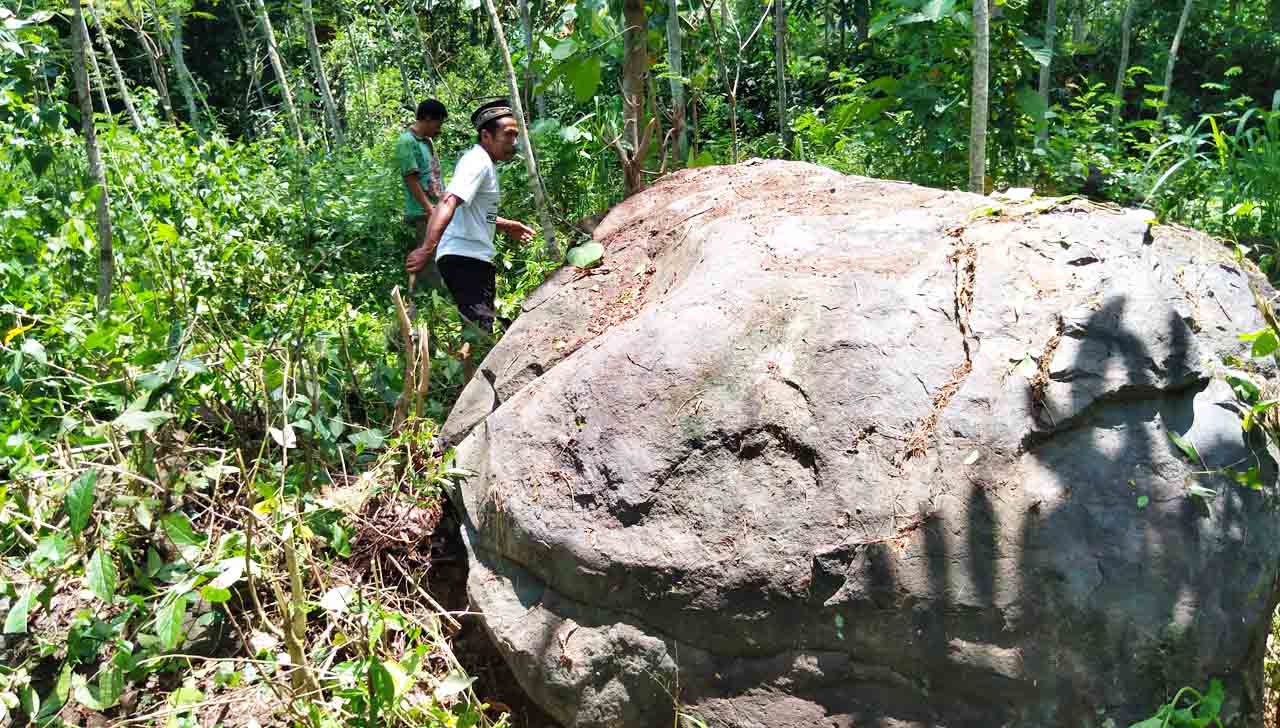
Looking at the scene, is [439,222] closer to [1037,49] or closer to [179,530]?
[179,530]

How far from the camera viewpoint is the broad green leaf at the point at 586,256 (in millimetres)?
4117

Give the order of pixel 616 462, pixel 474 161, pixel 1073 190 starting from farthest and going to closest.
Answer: pixel 1073 190 < pixel 474 161 < pixel 616 462

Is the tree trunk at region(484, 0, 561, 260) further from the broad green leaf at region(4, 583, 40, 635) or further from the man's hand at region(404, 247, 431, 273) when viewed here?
the broad green leaf at region(4, 583, 40, 635)

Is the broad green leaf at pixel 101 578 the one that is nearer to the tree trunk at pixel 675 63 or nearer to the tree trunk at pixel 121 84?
the tree trunk at pixel 675 63

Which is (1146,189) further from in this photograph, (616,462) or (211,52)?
(211,52)

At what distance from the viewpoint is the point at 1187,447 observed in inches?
97.7

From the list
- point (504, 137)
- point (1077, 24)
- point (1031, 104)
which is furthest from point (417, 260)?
point (1077, 24)

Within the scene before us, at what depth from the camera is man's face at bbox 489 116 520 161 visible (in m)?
4.75

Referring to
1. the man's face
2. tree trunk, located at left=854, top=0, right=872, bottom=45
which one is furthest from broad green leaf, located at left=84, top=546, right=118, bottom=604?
tree trunk, located at left=854, top=0, right=872, bottom=45

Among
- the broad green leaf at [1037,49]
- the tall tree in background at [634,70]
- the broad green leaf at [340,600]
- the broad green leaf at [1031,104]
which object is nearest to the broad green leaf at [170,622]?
the broad green leaf at [340,600]

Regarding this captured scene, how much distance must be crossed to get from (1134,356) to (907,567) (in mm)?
872

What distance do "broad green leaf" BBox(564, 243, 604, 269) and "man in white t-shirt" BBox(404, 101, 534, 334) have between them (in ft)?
2.31

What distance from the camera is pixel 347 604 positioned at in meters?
3.00

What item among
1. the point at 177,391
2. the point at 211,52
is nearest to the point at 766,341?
the point at 177,391
